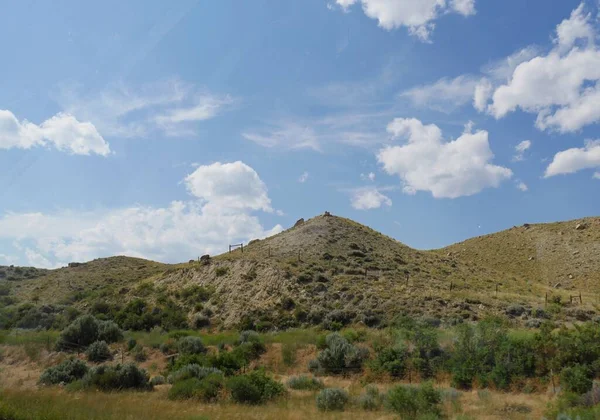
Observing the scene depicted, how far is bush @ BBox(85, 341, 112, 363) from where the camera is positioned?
1025 inches

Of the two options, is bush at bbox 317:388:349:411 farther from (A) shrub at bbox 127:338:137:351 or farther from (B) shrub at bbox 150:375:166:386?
(A) shrub at bbox 127:338:137:351

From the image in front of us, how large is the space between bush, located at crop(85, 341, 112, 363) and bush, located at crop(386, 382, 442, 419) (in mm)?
18865

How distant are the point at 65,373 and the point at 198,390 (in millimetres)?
7686

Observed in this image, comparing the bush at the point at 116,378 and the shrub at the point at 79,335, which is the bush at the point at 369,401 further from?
the shrub at the point at 79,335

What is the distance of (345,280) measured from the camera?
42406 mm

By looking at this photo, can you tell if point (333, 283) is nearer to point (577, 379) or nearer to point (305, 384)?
point (305, 384)

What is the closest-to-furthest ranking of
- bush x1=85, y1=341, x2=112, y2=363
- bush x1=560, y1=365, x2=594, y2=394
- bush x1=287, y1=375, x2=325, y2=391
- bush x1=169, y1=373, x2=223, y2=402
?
1. bush x1=560, y1=365, x2=594, y2=394
2. bush x1=169, y1=373, x2=223, y2=402
3. bush x1=287, y1=375, x2=325, y2=391
4. bush x1=85, y1=341, x2=112, y2=363

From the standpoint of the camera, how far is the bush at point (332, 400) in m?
14.6

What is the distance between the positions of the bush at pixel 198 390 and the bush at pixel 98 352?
460 inches

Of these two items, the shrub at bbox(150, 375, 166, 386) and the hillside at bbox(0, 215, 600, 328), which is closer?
the shrub at bbox(150, 375, 166, 386)

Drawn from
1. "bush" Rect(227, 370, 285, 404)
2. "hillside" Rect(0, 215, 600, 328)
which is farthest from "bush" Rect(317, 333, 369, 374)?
"hillside" Rect(0, 215, 600, 328)

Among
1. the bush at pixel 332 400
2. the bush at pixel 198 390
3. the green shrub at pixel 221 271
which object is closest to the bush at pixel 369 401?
the bush at pixel 332 400

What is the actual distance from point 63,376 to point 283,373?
33.2 ft

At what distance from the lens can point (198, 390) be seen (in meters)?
16.2
